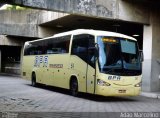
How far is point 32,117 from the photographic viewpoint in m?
10.4

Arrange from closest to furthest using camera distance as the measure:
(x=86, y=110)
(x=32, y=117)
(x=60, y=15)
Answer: (x=32, y=117) < (x=86, y=110) < (x=60, y=15)

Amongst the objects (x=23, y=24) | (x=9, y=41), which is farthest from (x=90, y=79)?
(x=9, y=41)

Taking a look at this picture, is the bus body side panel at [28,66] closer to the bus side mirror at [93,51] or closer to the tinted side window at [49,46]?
the tinted side window at [49,46]

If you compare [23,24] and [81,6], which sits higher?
[23,24]

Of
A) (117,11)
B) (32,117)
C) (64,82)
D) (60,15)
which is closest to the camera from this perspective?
(32,117)

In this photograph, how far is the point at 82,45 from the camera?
16922 mm

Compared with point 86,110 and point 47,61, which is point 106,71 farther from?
point 47,61

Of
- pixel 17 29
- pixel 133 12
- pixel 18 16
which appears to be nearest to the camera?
pixel 133 12

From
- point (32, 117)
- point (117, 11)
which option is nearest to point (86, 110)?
point (32, 117)

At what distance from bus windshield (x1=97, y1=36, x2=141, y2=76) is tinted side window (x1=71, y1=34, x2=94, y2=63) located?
0.72 meters

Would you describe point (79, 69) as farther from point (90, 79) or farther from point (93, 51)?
point (93, 51)

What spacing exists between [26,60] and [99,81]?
460 inches

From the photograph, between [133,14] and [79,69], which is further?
[133,14]

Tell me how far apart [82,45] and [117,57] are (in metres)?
2.13
